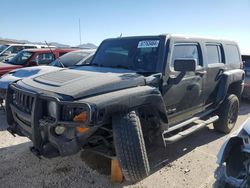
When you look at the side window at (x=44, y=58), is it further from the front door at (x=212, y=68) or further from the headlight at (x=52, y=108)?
the headlight at (x=52, y=108)

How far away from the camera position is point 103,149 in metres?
3.53

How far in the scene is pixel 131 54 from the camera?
439cm

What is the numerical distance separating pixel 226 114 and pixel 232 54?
144 cm

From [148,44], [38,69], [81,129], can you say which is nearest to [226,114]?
[148,44]

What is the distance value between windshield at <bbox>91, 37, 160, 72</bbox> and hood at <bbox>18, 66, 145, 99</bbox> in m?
0.27

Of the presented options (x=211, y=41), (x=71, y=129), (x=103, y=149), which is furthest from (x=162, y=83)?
(x=211, y=41)

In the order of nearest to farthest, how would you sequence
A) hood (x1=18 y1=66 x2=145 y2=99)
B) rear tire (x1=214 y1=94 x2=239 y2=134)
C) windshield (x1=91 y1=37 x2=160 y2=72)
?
hood (x1=18 y1=66 x2=145 y2=99) → windshield (x1=91 y1=37 x2=160 y2=72) → rear tire (x1=214 y1=94 x2=239 y2=134)

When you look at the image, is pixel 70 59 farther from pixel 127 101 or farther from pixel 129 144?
pixel 129 144

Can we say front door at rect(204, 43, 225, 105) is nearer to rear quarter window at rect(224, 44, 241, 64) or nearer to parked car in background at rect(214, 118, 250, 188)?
rear quarter window at rect(224, 44, 241, 64)

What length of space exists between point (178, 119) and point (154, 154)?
0.72m

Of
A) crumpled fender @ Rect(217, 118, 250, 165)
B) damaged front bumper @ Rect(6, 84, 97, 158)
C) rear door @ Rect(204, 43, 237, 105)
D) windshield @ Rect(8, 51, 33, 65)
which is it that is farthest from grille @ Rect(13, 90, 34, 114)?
windshield @ Rect(8, 51, 33, 65)

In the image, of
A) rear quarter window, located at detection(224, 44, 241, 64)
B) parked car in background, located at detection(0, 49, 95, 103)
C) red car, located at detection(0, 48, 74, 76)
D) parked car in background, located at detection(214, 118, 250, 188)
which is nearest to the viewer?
parked car in background, located at detection(214, 118, 250, 188)

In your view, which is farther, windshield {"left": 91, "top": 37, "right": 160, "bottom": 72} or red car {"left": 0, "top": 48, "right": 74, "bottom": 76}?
red car {"left": 0, "top": 48, "right": 74, "bottom": 76}

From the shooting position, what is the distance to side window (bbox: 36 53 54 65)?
8.80 m
